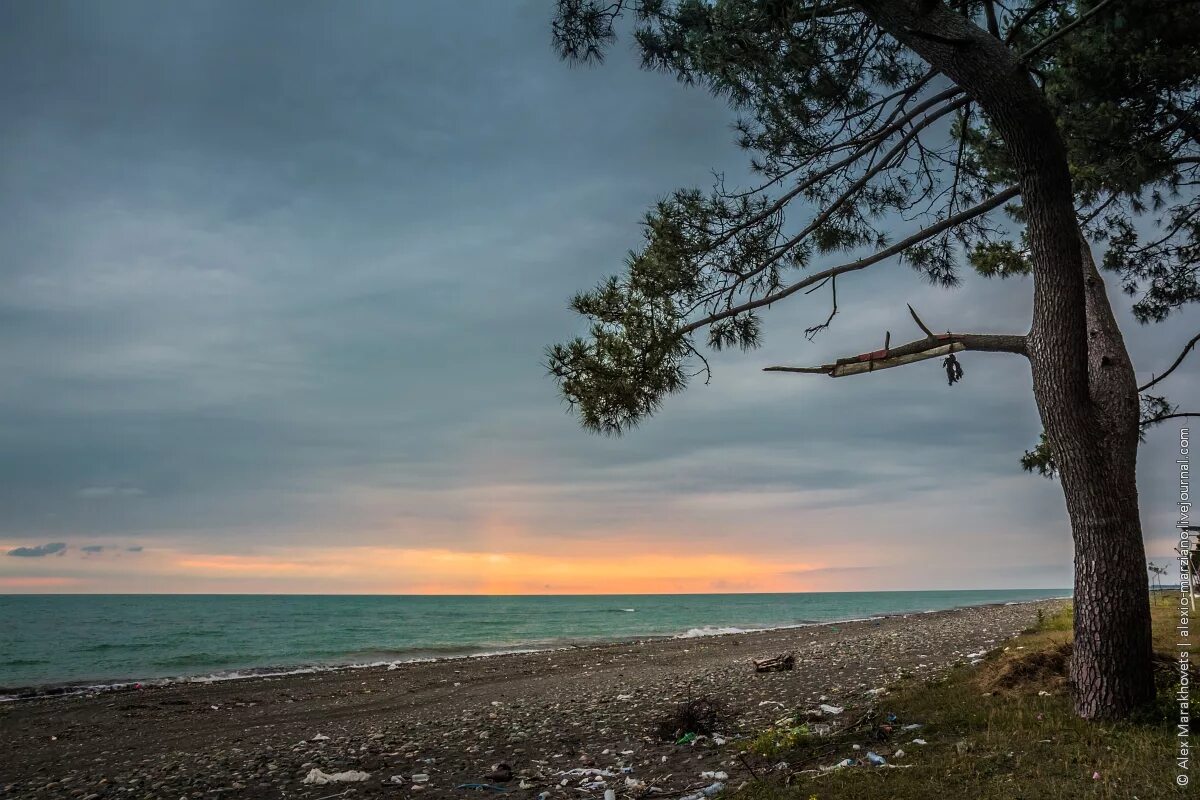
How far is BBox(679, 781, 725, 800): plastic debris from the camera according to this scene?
5629 millimetres

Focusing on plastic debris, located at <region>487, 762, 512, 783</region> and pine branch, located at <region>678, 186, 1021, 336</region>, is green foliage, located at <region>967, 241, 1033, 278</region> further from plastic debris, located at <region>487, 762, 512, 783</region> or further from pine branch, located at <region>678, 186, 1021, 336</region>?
plastic debris, located at <region>487, 762, 512, 783</region>

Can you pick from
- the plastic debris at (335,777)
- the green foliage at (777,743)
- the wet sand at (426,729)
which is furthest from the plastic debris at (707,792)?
the plastic debris at (335,777)

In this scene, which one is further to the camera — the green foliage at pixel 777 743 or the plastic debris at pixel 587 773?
the plastic debris at pixel 587 773

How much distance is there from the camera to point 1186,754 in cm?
502

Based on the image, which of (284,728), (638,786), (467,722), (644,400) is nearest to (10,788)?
(284,728)

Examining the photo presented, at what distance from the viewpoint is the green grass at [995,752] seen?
4.79 metres

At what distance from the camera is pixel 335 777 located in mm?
7602

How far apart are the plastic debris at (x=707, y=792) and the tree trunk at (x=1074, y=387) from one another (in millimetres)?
3389

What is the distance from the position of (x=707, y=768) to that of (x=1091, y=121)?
26.7 ft

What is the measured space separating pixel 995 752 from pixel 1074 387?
3.48 m

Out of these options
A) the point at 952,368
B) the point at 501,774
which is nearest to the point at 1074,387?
the point at 952,368

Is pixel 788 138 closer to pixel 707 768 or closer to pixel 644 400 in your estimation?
pixel 644 400

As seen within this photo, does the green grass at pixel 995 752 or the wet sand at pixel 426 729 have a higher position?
the green grass at pixel 995 752

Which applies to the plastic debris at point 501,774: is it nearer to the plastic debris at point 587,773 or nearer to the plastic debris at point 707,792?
the plastic debris at point 587,773
